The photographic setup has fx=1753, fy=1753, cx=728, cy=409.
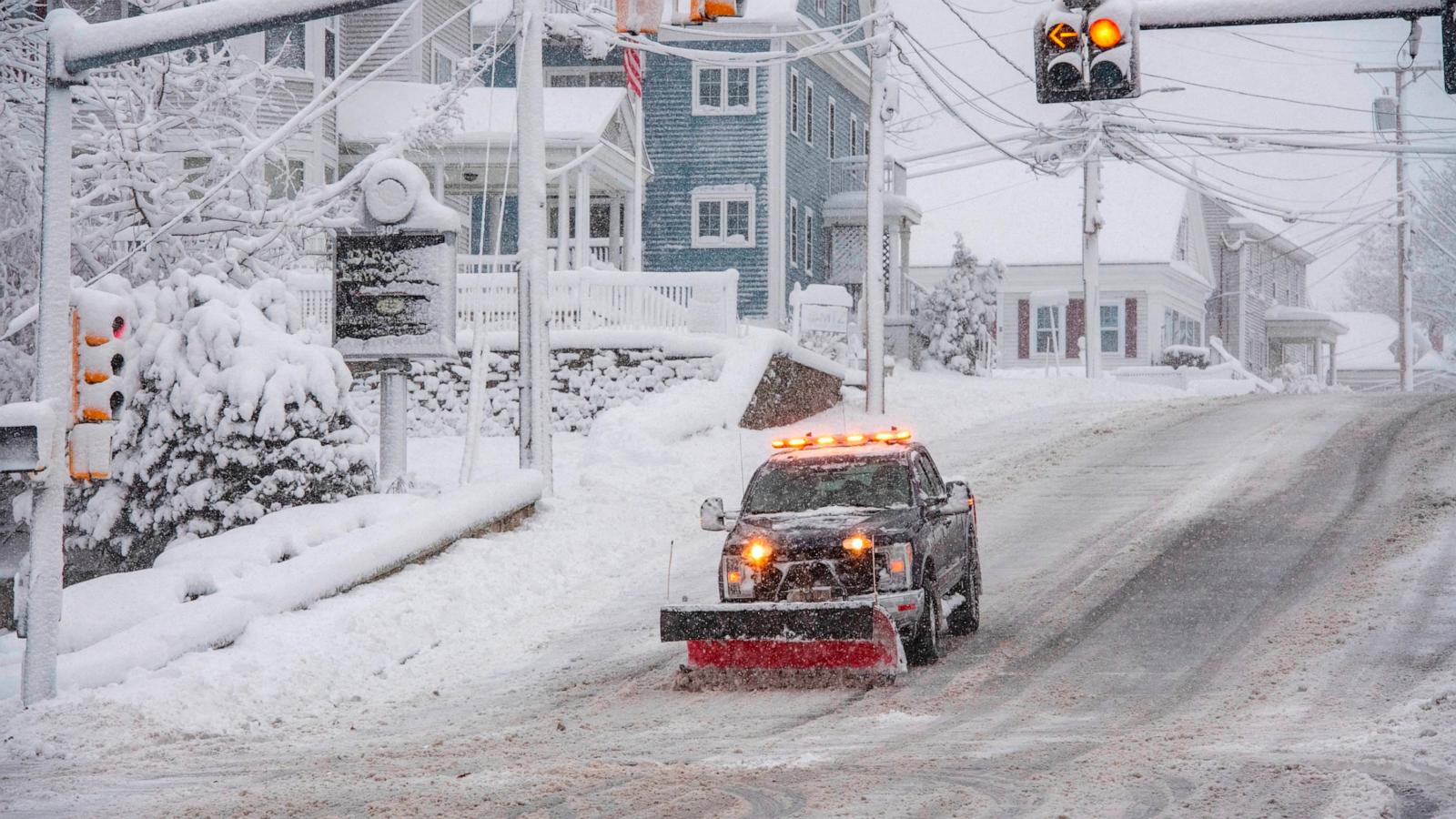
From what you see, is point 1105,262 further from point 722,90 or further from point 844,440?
point 844,440

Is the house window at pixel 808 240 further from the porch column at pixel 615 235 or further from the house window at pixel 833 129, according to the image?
the porch column at pixel 615 235

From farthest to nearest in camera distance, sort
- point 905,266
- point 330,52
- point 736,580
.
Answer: point 905,266 → point 330,52 → point 736,580

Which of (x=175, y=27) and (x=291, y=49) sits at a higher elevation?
(x=291, y=49)

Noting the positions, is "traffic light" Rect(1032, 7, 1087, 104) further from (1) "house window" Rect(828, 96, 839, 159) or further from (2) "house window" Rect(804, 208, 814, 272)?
(1) "house window" Rect(828, 96, 839, 159)

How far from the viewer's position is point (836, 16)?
4612 cm

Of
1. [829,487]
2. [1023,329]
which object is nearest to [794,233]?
[1023,329]

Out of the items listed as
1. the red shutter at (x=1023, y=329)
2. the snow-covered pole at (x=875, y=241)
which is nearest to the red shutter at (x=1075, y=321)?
the red shutter at (x=1023, y=329)

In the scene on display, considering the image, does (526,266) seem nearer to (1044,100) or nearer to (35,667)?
(1044,100)

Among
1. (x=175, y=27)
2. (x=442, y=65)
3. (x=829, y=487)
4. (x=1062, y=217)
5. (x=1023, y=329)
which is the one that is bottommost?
(x=829, y=487)

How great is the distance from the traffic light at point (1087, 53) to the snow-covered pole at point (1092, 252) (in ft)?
93.9

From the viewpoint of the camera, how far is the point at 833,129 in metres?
47.0

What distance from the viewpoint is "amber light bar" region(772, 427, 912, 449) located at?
13539 millimetres

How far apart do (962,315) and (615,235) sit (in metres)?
8.95

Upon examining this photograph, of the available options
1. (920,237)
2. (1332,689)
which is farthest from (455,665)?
(920,237)
